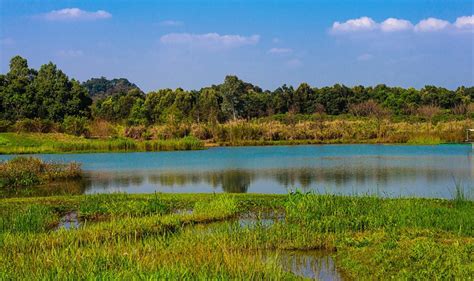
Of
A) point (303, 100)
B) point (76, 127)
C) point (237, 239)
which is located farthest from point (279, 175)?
point (303, 100)

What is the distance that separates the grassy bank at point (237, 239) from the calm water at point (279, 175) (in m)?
4.24

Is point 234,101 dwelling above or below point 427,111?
above

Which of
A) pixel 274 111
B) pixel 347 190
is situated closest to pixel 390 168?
pixel 347 190

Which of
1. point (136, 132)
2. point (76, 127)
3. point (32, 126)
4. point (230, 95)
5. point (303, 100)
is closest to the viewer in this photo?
point (32, 126)

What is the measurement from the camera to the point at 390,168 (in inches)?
1008

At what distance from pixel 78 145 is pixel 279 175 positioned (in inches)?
876

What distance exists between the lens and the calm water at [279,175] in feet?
63.8

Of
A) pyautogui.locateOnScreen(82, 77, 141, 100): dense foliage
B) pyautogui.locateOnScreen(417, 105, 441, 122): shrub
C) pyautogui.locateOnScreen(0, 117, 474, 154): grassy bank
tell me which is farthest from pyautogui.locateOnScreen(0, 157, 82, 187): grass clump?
pyautogui.locateOnScreen(82, 77, 141, 100): dense foliage

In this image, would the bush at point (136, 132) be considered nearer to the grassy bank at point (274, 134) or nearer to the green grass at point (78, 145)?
the grassy bank at point (274, 134)

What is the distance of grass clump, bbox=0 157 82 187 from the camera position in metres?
21.1

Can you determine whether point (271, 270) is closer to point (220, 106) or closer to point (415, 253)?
point (415, 253)

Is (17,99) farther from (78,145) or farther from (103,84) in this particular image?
(103,84)

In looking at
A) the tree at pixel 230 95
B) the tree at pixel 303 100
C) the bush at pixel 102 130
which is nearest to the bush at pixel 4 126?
the bush at pixel 102 130

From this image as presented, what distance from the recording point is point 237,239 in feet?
33.1
